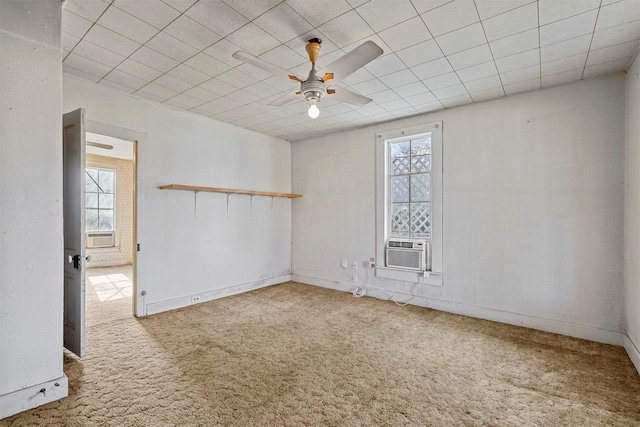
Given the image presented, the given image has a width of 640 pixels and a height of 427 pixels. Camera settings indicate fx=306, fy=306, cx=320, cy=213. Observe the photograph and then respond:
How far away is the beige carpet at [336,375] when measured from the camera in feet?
6.31

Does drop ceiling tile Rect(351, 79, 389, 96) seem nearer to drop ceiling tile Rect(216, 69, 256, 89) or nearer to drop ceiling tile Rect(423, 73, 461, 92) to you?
drop ceiling tile Rect(423, 73, 461, 92)

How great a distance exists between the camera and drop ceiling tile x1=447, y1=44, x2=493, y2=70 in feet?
8.55

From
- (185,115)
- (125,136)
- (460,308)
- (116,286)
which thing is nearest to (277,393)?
(460,308)

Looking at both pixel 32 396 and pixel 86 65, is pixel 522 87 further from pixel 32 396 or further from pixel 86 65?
pixel 32 396

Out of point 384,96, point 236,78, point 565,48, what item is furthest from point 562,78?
point 236,78

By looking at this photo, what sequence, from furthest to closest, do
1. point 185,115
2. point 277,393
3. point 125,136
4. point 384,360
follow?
point 185,115, point 125,136, point 384,360, point 277,393

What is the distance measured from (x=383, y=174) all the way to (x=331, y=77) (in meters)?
2.55

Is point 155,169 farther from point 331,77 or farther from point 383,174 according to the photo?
point 383,174

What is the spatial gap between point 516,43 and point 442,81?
30.5 inches

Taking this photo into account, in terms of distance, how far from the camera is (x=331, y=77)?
87.7 inches

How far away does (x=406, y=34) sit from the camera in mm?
2375

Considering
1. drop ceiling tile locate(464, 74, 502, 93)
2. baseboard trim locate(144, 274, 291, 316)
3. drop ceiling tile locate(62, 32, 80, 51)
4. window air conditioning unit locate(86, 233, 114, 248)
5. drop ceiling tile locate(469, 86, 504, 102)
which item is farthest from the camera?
window air conditioning unit locate(86, 233, 114, 248)

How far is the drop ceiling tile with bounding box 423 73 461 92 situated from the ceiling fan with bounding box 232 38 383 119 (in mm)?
1022

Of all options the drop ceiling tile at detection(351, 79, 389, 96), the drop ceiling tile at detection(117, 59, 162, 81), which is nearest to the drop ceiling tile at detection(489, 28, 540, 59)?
the drop ceiling tile at detection(351, 79, 389, 96)
